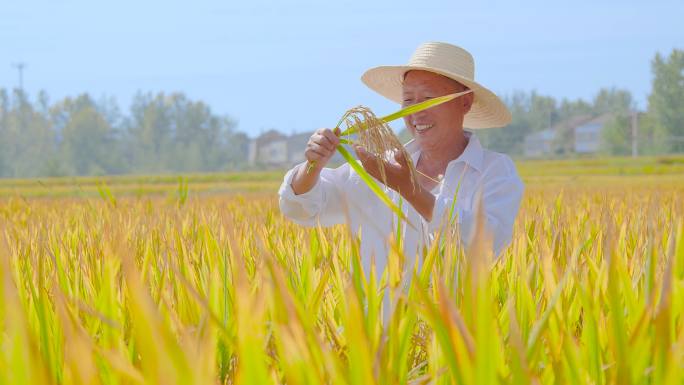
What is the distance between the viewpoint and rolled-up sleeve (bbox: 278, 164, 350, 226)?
93.3 inches

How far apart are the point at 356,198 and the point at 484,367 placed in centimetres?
202

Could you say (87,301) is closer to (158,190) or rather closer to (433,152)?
A: (433,152)

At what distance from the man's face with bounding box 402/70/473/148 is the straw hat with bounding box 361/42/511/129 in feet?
0.17

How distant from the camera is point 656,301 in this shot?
3.53 feet

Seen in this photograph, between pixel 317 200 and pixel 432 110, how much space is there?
1.42ft

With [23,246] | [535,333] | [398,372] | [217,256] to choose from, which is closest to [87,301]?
[217,256]

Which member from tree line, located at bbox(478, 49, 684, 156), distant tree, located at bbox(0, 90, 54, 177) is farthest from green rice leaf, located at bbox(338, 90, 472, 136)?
distant tree, located at bbox(0, 90, 54, 177)

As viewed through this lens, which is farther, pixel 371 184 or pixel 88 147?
pixel 88 147

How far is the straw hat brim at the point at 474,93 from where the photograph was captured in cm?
251

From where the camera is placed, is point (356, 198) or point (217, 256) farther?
point (356, 198)

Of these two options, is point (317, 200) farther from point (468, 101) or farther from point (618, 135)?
point (618, 135)

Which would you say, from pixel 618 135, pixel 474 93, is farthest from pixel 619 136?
pixel 474 93

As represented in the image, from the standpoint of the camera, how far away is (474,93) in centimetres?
262

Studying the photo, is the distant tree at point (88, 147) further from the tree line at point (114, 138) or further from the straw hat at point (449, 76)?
the straw hat at point (449, 76)
